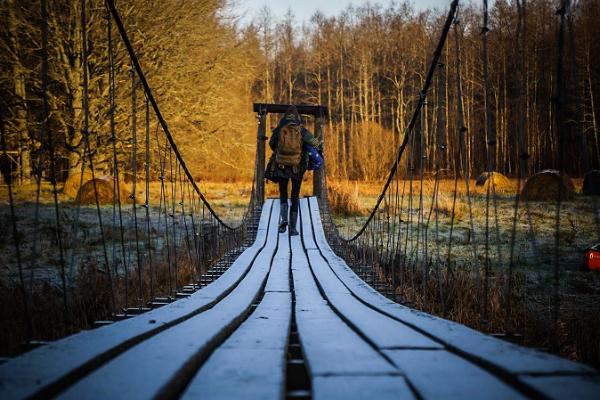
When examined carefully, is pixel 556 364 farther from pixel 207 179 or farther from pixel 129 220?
pixel 207 179

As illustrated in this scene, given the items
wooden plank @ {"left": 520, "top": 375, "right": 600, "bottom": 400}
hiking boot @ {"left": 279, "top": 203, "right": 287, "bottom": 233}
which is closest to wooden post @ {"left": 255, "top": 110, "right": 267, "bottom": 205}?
hiking boot @ {"left": 279, "top": 203, "right": 287, "bottom": 233}

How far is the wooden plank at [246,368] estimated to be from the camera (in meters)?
0.90

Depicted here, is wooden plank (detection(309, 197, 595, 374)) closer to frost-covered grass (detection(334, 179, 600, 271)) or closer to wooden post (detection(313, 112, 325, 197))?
frost-covered grass (detection(334, 179, 600, 271))

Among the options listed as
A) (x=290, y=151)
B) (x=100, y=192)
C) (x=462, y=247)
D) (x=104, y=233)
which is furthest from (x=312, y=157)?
(x=100, y=192)

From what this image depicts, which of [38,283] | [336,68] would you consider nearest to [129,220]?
[38,283]

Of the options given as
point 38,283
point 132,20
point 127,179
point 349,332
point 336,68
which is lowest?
point 38,283

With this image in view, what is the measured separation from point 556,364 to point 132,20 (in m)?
11.2

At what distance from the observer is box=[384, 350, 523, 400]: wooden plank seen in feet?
2.86

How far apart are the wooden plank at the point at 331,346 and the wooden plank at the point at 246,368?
0.07 m

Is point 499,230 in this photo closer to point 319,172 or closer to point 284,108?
point 319,172

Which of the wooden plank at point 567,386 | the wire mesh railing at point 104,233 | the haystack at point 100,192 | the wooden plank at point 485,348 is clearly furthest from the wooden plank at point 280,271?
the haystack at point 100,192

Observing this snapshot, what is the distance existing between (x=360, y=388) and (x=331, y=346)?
0.37m

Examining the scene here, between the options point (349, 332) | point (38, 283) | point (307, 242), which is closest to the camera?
point (349, 332)

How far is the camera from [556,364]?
999 mm
